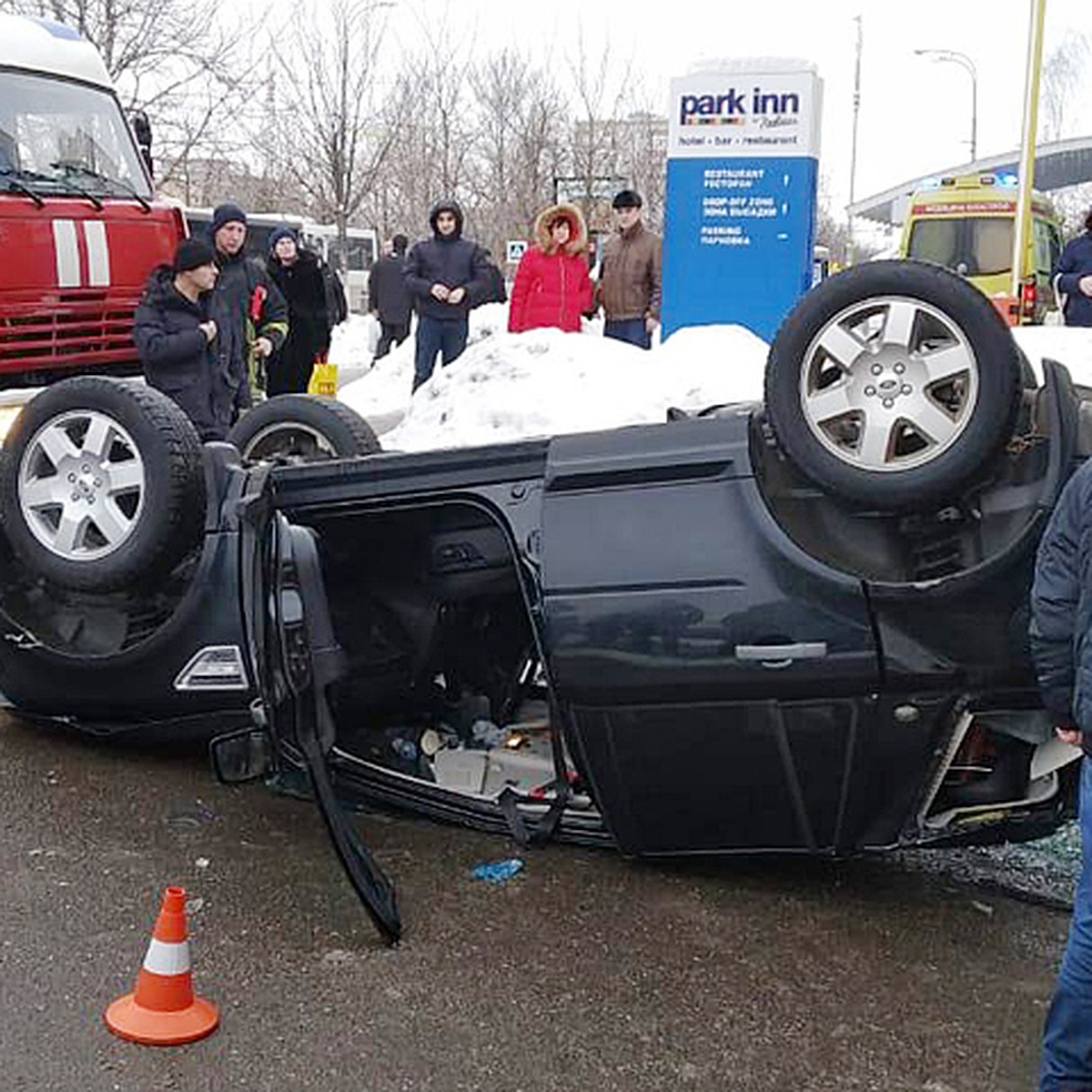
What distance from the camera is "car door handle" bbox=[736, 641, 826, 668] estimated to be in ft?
10.7

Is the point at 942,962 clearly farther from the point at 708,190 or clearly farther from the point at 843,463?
the point at 708,190

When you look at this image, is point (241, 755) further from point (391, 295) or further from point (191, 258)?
point (391, 295)

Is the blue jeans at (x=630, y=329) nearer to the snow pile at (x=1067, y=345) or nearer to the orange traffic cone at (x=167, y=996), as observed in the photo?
the snow pile at (x=1067, y=345)

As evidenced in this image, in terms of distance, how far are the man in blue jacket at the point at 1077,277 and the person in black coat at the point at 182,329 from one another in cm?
685

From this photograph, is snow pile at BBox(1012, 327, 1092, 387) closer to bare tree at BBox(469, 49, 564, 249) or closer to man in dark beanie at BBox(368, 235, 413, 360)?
man in dark beanie at BBox(368, 235, 413, 360)

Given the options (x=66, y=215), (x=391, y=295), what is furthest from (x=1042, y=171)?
(x=66, y=215)

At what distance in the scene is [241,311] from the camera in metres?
8.16

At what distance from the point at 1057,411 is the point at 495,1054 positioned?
5.85 feet

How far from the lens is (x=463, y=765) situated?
4211 mm

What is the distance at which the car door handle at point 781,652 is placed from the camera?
3262mm

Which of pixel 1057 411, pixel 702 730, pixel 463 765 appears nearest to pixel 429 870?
pixel 463 765

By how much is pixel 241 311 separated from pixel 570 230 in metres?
2.78

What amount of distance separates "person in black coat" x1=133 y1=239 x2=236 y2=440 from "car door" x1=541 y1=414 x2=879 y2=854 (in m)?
3.51

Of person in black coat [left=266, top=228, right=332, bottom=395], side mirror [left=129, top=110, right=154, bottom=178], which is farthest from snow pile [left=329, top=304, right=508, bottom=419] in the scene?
side mirror [left=129, top=110, right=154, bottom=178]
